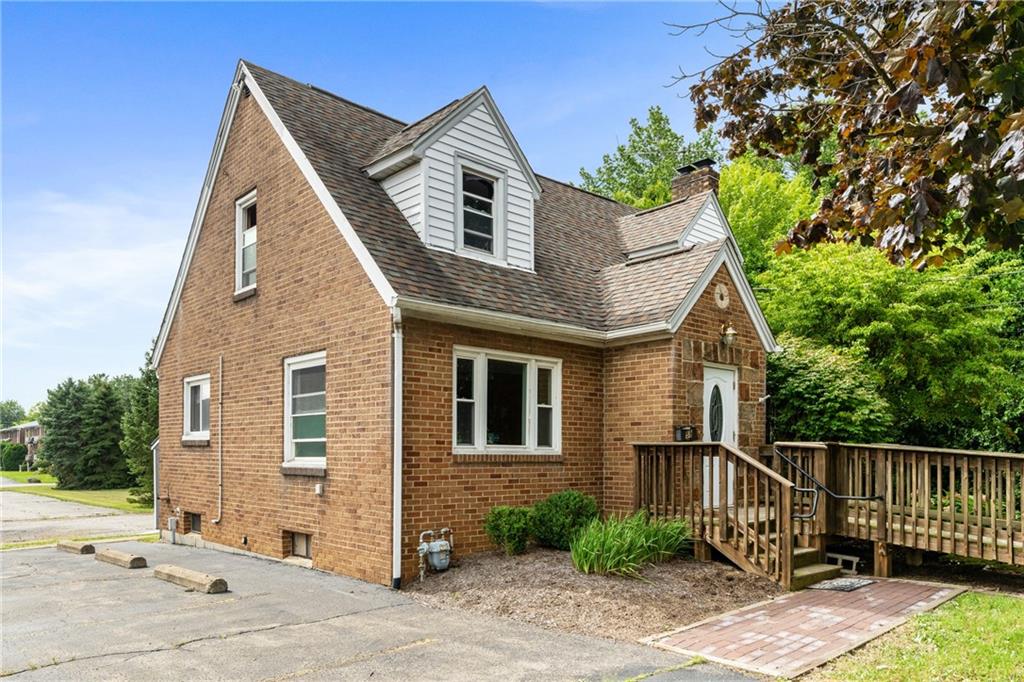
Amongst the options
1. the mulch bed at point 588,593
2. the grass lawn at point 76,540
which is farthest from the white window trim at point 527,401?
the grass lawn at point 76,540

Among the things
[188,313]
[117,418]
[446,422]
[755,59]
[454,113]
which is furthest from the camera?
[117,418]

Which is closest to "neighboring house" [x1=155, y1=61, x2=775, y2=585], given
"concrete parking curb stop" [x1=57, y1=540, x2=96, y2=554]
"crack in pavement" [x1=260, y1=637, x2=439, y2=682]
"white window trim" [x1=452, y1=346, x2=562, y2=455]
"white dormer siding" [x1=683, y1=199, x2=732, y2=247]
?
"white window trim" [x1=452, y1=346, x2=562, y2=455]

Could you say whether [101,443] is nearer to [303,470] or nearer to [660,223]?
[303,470]

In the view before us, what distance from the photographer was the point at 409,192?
11.0m

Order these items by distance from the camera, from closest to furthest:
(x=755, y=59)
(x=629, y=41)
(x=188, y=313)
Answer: (x=755, y=59)
(x=629, y=41)
(x=188, y=313)

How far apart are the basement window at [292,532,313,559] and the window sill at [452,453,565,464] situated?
2739 mm

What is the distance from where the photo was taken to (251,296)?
12.2 metres

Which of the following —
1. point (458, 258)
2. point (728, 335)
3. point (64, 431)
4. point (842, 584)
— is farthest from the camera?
point (64, 431)

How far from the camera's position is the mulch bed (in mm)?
7301

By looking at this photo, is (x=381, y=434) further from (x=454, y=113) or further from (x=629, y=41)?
(x=629, y=41)

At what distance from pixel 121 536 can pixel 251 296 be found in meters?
7.03

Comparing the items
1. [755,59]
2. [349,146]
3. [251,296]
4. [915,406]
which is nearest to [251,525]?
[251,296]

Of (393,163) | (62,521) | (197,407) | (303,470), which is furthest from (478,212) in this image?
(62,521)

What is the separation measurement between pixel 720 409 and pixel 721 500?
2775 millimetres
